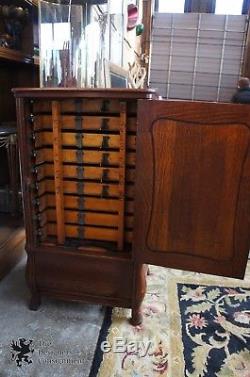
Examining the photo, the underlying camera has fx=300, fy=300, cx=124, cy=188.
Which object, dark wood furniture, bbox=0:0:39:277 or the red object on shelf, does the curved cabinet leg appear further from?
the red object on shelf

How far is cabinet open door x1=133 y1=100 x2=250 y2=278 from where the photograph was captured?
3.23 feet

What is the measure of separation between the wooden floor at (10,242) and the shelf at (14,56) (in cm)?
97

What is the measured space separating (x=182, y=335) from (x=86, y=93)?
1022 millimetres

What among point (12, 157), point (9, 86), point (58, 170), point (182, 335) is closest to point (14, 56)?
point (9, 86)

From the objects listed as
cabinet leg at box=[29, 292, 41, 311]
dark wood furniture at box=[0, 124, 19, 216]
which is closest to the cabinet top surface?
dark wood furniture at box=[0, 124, 19, 216]

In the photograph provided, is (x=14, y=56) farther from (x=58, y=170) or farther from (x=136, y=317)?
(x=136, y=317)

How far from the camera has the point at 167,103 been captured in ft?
3.25

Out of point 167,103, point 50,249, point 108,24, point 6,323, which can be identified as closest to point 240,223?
point 167,103

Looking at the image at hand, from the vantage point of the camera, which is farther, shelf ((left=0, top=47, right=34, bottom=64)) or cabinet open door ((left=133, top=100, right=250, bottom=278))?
shelf ((left=0, top=47, right=34, bottom=64))

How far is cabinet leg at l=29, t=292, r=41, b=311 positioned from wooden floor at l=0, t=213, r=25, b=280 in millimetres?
318

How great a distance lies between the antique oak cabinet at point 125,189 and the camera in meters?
1.01

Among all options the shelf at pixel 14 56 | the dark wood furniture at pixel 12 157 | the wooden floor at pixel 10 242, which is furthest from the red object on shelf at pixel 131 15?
the wooden floor at pixel 10 242

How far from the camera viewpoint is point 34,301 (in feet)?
4.42

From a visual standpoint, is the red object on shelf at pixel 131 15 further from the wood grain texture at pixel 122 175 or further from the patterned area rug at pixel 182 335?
the patterned area rug at pixel 182 335
